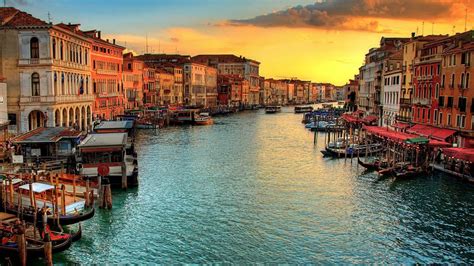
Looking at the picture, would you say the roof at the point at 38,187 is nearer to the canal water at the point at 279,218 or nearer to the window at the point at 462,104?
the canal water at the point at 279,218

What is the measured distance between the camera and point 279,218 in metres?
16.7

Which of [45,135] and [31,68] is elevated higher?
[31,68]

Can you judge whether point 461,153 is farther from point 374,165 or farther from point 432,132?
point 432,132

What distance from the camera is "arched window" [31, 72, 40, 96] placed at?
29719mm

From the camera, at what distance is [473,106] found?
81.0 ft

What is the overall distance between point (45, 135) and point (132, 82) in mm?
38323

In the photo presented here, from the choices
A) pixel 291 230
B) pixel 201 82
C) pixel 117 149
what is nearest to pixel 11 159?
pixel 117 149

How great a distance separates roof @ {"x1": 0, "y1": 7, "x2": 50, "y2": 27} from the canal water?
12005mm

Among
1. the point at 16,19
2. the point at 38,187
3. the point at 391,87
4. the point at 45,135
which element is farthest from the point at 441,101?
the point at 16,19

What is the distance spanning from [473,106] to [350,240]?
14394 millimetres

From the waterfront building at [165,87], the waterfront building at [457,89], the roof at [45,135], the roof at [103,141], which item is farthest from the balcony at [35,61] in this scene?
the waterfront building at [165,87]

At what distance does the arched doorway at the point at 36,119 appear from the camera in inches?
1204

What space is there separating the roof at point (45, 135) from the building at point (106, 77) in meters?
18.8

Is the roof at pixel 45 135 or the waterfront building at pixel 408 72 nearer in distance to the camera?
the roof at pixel 45 135
